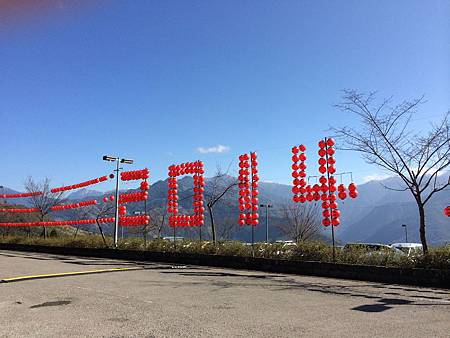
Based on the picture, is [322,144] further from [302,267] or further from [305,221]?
[305,221]

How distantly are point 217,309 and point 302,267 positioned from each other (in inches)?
299

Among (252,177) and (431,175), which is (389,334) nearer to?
(431,175)

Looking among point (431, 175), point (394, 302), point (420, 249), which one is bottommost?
point (394, 302)

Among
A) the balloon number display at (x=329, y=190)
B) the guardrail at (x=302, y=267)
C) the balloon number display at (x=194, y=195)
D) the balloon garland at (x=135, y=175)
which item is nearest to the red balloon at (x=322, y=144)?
the balloon number display at (x=329, y=190)

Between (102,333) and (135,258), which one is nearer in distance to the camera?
(102,333)

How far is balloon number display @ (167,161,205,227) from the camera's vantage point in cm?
2055

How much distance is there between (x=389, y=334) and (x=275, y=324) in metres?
1.67

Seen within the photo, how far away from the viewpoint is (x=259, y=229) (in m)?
112

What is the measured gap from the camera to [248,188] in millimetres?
18984

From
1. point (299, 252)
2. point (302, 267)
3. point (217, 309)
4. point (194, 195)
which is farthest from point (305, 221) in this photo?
point (217, 309)

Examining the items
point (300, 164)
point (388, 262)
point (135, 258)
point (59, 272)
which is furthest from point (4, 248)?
point (388, 262)

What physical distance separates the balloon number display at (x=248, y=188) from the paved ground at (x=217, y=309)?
7142 millimetres

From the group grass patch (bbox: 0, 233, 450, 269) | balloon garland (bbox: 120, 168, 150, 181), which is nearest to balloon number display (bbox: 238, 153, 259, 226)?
grass patch (bbox: 0, 233, 450, 269)

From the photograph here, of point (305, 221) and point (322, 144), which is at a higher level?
point (322, 144)
